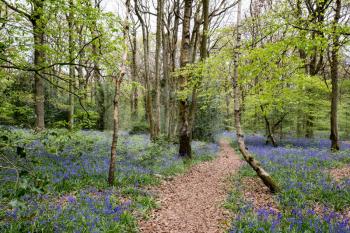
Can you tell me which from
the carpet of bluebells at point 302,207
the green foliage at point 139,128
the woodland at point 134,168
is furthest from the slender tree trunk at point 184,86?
the green foliage at point 139,128

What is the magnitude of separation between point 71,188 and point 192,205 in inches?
141

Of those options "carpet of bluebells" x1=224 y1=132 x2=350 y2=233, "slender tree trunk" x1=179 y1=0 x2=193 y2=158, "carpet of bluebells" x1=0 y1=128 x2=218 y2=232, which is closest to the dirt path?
"carpet of bluebells" x1=0 y1=128 x2=218 y2=232

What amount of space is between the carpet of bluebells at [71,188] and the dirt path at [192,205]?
1.51ft

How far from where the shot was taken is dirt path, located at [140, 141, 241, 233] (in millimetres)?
5734

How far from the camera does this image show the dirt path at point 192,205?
→ 5734mm

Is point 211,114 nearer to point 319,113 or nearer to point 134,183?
point 319,113

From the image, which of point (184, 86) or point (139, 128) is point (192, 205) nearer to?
point (184, 86)

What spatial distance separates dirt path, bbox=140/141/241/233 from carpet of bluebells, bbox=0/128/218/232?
462 millimetres

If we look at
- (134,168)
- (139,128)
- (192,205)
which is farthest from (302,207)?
(139,128)

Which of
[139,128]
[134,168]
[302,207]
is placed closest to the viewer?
[302,207]

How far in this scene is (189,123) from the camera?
525 inches

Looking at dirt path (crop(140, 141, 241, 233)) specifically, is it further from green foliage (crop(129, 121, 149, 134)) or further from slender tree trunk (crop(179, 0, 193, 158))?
green foliage (crop(129, 121, 149, 134))

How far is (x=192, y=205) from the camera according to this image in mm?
7137

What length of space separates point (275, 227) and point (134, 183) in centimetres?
464
